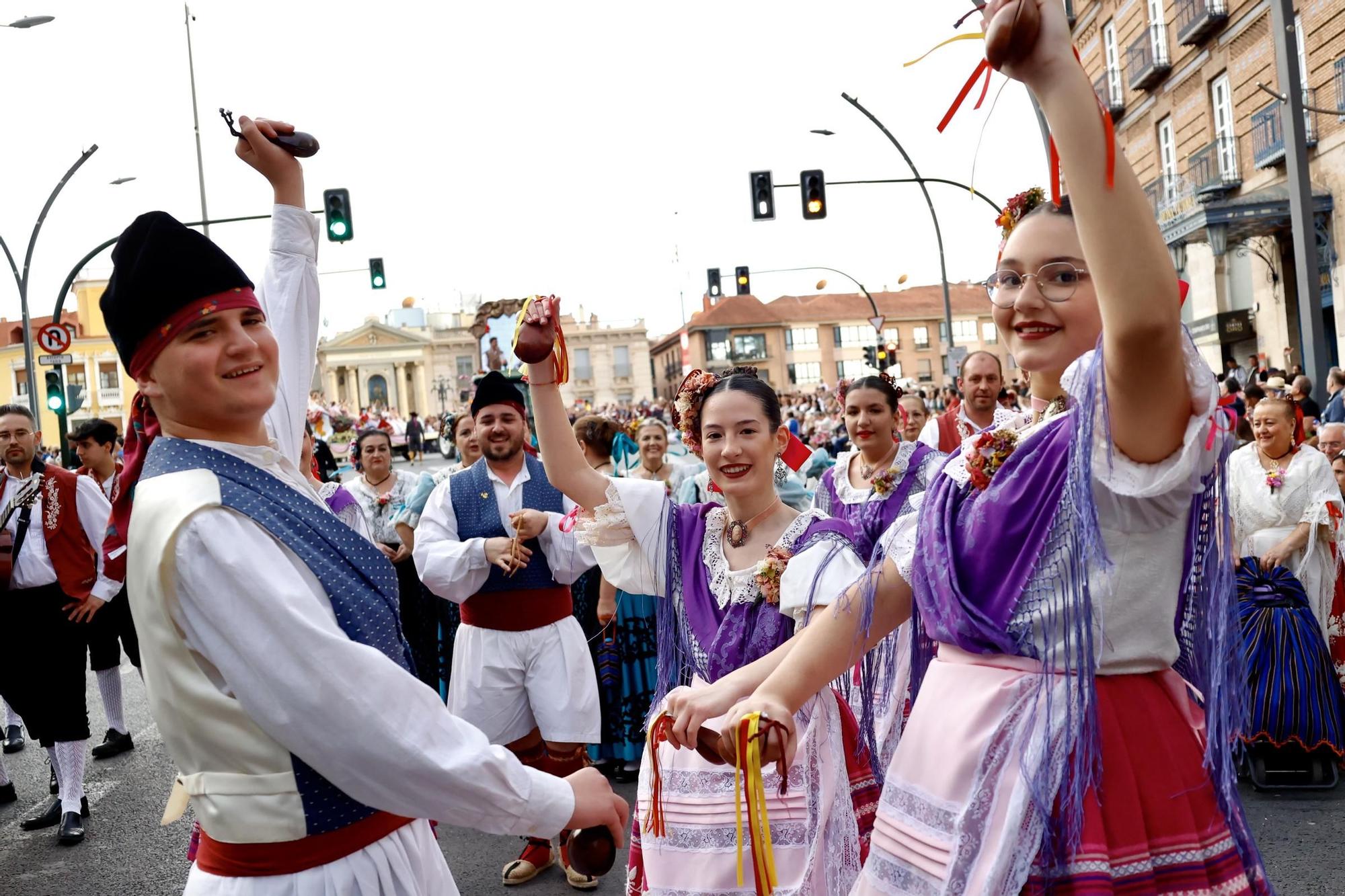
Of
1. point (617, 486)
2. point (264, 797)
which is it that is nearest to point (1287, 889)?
point (617, 486)

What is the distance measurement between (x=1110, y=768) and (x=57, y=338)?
20117 millimetres

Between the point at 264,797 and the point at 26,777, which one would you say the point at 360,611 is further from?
the point at 26,777

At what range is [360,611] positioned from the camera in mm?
2127

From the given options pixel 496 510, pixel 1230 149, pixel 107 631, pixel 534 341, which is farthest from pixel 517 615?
pixel 1230 149

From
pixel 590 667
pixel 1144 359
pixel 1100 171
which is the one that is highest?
pixel 1100 171

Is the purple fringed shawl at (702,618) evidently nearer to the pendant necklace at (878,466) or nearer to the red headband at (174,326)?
the red headband at (174,326)

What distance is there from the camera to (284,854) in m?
2.04

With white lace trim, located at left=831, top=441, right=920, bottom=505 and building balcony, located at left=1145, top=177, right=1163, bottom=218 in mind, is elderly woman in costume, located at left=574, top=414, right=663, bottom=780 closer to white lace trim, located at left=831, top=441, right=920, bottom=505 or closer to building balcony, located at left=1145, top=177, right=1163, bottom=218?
white lace trim, located at left=831, top=441, right=920, bottom=505

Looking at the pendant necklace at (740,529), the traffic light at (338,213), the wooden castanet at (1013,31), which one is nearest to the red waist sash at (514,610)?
the pendant necklace at (740,529)

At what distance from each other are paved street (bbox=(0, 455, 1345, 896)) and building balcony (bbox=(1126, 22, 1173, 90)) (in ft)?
72.7

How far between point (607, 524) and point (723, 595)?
40cm

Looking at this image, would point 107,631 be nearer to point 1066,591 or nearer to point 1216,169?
point 1066,591

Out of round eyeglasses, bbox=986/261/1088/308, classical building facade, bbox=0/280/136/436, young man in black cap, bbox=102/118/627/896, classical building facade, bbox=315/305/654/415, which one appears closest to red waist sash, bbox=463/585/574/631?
young man in black cap, bbox=102/118/627/896

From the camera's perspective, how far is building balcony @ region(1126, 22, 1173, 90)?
80.1ft
